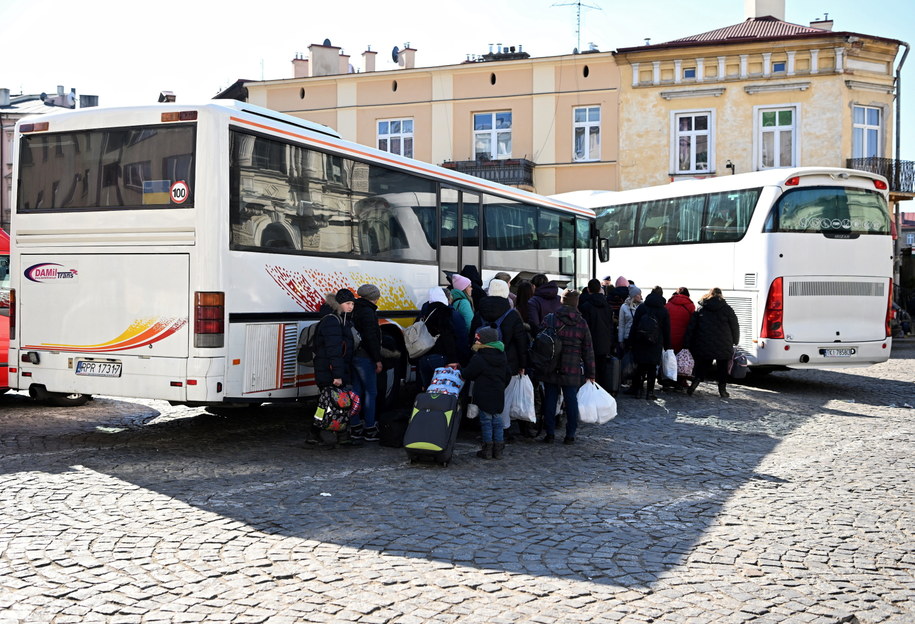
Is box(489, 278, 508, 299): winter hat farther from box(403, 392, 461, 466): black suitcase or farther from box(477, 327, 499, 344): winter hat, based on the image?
box(403, 392, 461, 466): black suitcase

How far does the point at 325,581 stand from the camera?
17.1 ft

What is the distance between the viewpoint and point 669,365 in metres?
14.5

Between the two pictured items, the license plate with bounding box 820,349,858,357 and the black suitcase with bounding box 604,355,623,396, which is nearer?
the black suitcase with bounding box 604,355,623,396

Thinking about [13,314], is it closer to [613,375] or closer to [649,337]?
[613,375]

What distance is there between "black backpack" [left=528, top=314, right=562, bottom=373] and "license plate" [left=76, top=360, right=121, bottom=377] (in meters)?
4.10

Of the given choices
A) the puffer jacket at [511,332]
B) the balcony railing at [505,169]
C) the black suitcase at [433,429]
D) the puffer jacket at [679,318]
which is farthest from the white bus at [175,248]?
the balcony railing at [505,169]

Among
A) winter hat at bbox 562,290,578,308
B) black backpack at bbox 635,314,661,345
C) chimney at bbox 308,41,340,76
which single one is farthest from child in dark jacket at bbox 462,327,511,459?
chimney at bbox 308,41,340,76

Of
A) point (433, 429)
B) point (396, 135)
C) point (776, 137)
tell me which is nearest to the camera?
point (433, 429)

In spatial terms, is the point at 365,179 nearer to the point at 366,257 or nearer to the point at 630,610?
the point at 366,257

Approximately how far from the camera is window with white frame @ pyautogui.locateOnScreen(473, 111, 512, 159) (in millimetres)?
35094

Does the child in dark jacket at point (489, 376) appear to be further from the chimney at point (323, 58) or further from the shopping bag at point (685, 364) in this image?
the chimney at point (323, 58)

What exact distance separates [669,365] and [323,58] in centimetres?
2894

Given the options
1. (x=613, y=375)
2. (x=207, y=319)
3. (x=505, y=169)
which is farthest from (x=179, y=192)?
(x=505, y=169)

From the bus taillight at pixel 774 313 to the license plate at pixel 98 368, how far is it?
415 inches
